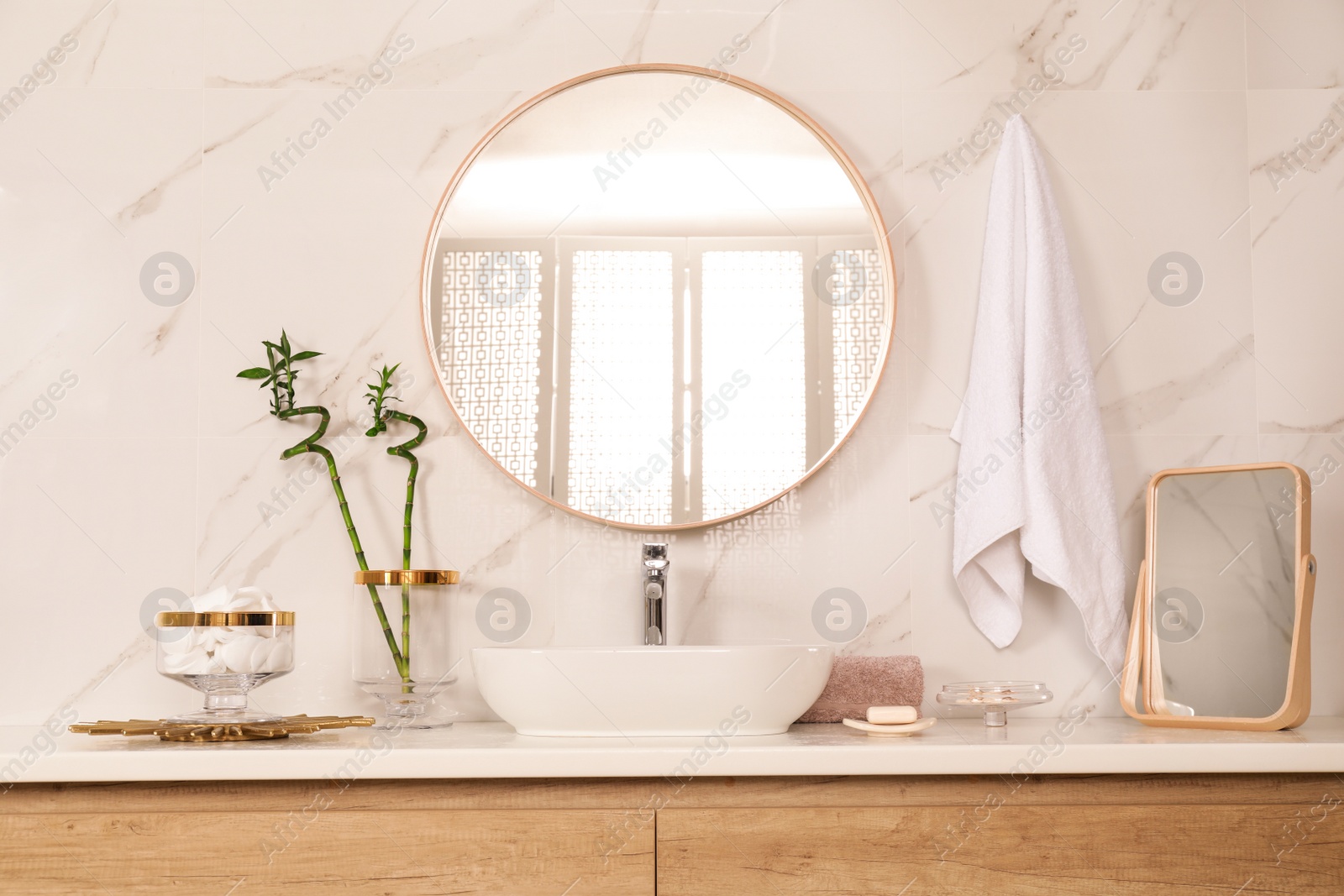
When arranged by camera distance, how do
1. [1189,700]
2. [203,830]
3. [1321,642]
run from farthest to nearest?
1. [1321,642]
2. [1189,700]
3. [203,830]

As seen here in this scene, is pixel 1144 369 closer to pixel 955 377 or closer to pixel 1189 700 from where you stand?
pixel 955 377

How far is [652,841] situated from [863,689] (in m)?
0.48

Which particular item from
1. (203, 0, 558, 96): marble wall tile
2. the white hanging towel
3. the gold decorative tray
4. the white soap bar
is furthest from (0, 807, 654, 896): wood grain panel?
A: (203, 0, 558, 96): marble wall tile

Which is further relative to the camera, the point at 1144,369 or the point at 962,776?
the point at 1144,369

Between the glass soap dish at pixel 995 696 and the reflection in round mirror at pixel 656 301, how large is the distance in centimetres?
39

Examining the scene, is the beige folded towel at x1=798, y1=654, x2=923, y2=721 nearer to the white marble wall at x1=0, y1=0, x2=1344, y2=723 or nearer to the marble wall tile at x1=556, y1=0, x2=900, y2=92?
the white marble wall at x1=0, y1=0, x2=1344, y2=723

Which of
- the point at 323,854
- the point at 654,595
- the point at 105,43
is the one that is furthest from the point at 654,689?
the point at 105,43

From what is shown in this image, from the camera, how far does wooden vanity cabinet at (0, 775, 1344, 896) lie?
3.38 feet

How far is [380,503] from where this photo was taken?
5.02 ft

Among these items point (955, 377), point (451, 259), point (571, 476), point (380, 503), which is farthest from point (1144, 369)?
point (380, 503)

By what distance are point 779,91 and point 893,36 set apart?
206 mm

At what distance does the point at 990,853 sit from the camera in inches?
40.8

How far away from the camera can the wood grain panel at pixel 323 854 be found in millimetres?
1028

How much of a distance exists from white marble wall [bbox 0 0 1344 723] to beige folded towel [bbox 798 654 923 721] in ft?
0.28
